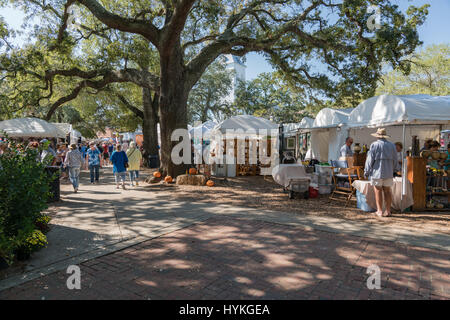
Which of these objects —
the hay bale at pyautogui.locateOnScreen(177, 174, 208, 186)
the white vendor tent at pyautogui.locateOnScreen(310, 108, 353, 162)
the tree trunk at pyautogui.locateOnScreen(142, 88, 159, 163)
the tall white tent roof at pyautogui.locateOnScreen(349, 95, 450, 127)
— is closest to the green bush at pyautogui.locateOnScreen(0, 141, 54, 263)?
the hay bale at pyautogui.locateOnScreen(177, 174, 208, 186)

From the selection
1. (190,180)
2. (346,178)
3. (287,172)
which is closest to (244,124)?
(190,180)

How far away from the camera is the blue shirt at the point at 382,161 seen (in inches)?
260

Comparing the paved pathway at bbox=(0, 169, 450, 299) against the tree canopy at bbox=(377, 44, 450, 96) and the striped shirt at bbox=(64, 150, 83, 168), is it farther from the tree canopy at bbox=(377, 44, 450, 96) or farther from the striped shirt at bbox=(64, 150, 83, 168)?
the tree canopy at bbox=(377, 44, 450, 96)

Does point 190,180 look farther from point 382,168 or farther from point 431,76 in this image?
point 431,76

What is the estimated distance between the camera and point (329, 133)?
572 inches

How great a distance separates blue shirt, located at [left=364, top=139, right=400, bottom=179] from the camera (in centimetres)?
661

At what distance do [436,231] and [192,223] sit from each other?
15.4 feet

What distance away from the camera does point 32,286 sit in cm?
330

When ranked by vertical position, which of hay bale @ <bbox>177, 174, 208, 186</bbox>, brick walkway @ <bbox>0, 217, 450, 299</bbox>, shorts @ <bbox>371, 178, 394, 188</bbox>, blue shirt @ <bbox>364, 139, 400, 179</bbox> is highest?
blue shirt @ <bbox>364, 139, 400, 179</bbox>

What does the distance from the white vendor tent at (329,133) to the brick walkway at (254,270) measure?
7793mm

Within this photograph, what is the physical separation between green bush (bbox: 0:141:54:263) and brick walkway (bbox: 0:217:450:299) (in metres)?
0.55

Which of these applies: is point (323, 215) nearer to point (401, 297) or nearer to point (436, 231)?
point (436, 231)

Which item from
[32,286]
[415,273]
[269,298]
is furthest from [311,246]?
[32,286]
